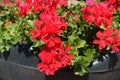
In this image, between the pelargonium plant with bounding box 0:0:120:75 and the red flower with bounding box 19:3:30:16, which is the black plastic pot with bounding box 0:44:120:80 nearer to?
the pelargonium plant with bounding box 0:0:120:75

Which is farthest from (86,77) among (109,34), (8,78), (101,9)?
(8,78)

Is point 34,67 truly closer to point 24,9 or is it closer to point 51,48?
point 51,48

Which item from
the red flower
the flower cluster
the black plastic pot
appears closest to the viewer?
the flower cluster

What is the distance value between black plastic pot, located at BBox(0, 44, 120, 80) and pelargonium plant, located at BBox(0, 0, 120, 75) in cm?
4

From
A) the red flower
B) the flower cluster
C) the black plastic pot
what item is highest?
the red flower

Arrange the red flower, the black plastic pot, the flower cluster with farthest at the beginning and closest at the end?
1. the red flower
2. the black plastic pot
3. the flower cluster

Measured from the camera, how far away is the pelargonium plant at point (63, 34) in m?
1.67

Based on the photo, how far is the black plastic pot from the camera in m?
1.78

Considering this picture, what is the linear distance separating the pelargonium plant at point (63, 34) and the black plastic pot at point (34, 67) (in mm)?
41

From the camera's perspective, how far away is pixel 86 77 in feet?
5.91

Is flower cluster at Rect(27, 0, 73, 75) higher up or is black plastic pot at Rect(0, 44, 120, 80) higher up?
flower cluster at Rect(27, 0, 73, 75)

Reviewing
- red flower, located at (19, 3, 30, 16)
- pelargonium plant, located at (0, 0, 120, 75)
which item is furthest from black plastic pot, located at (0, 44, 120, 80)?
red flower, located at (19, 3, 30, 16)

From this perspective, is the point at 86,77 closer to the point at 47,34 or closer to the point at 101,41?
the point at 101,41

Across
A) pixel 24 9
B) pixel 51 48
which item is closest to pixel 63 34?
pixel 51 48
